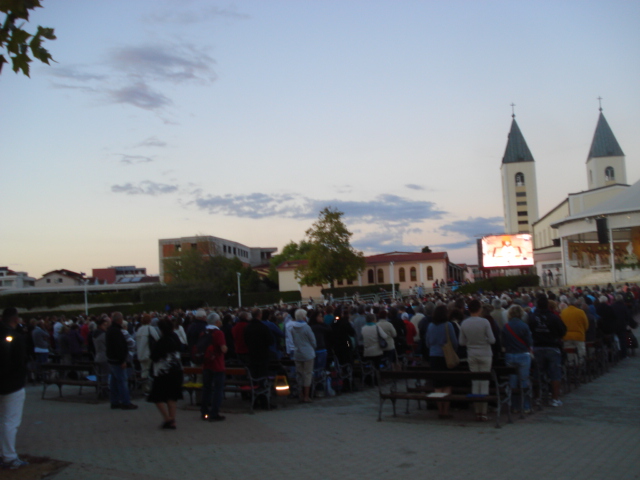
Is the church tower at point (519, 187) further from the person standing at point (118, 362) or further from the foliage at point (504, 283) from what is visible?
the person standing at point (118, 362)

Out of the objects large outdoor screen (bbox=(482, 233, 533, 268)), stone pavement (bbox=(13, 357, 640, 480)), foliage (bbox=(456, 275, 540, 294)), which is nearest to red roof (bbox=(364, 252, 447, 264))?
large outdoor screen (bbox=(482, 233, 533, 268))

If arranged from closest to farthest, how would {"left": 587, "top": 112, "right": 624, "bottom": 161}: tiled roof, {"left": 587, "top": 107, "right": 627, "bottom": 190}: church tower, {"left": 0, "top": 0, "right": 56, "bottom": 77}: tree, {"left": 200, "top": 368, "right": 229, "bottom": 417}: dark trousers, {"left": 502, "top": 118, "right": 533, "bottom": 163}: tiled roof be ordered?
{"left": 0, "top": 0, "right": 56, "bottom": 77}: tree < {"left": 200, "top": 368, "right": 229, "bottom": 417}: dark trousers < {"left": 587, "top": 107, "right": 627, "bottom": 190}: church tower < {"left": 587, "top": 112, "right": 624, "bottom": 161}: tiled roof < {"left": 502, "top": 118, "right": 533, "bottom": 163}: tiled roof

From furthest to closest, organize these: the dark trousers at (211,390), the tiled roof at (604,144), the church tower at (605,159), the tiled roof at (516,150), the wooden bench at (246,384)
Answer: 1. the tiled roof at (516,150)
2. the tiled roof at (604,144)
3. the church tower at (605,159)
4. the wooden bench at (246,384)
5. the dark trousers at (211,390)

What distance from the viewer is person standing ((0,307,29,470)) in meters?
6.92

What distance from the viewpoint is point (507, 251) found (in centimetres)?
5428

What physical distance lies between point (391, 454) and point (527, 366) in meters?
3.12

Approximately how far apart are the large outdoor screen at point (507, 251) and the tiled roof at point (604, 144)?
2324 inches

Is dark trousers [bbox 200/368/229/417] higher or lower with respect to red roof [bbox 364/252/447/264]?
lower

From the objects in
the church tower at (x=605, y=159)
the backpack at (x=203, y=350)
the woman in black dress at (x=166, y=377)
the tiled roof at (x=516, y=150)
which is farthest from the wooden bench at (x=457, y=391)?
the tiled roof at (x=516, y=150)

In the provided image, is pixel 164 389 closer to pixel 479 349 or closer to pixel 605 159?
pixel 479 349

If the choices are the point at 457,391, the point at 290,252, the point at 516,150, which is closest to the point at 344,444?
the point at 457,391

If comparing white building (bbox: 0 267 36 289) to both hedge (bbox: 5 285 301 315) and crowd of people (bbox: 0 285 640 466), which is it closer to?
hedge (bbox: 5 285 301 315)

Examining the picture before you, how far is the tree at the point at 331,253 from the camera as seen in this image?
209ft

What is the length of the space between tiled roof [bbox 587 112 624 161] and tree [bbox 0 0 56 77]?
110 m
